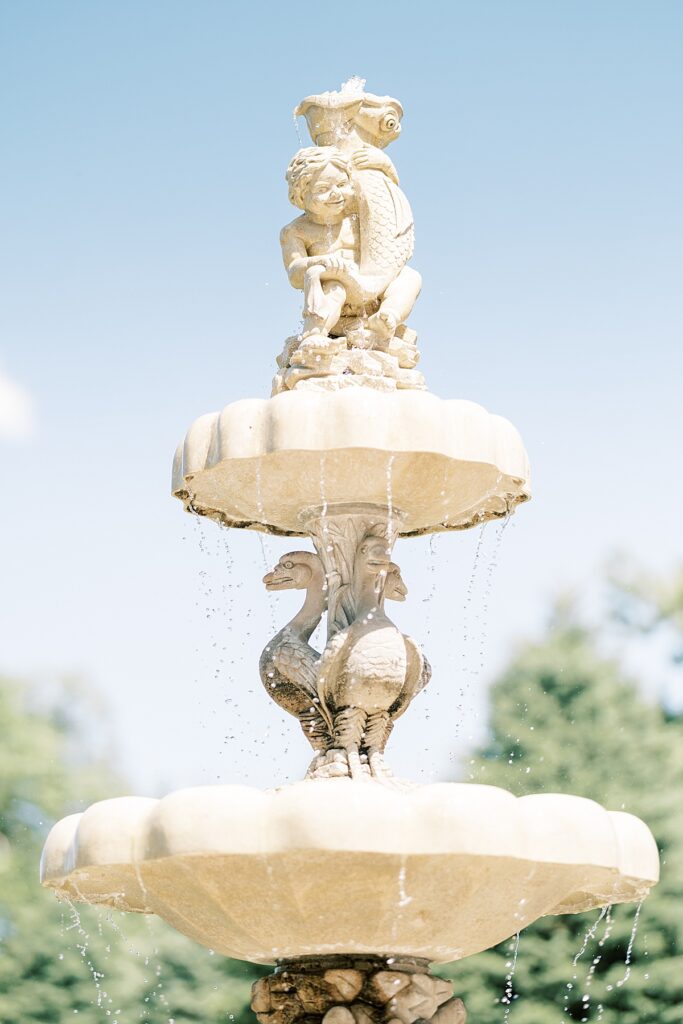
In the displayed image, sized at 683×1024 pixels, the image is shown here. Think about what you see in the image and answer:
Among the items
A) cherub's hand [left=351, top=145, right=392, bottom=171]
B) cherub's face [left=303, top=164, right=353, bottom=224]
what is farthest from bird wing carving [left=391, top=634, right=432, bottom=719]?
cherub's hand [left=351, top=145, right=392, bottom=171]

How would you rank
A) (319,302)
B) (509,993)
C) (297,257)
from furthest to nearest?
(509,993), (297,257), (319,302)

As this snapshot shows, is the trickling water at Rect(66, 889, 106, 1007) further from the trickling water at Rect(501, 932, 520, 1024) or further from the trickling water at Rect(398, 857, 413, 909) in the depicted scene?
the trickling water at Rect(398, 857, 413, 909)

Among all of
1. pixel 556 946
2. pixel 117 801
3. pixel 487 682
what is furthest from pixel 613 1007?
pixel 117 801

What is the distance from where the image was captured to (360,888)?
541 cm

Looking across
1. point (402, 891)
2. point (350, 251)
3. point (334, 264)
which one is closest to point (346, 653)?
point (402, 891)

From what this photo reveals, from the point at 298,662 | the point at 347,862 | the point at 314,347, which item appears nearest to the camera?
the point at 347,862

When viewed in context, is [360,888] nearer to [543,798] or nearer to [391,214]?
[543,798]

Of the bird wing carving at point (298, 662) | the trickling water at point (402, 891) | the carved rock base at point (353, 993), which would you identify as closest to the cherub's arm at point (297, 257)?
the bird wing carving at point (298, 662)

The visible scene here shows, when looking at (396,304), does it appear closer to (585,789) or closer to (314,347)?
(314,347)

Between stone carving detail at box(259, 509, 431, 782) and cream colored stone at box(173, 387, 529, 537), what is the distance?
196mm

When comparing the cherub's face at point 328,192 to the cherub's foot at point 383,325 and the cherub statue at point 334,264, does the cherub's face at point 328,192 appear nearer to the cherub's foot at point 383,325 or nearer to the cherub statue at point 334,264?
the cherub statue at point 334,264

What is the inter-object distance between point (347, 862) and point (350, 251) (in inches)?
129

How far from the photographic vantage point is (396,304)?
7176 millimetres

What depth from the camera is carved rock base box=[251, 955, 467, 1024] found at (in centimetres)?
596
